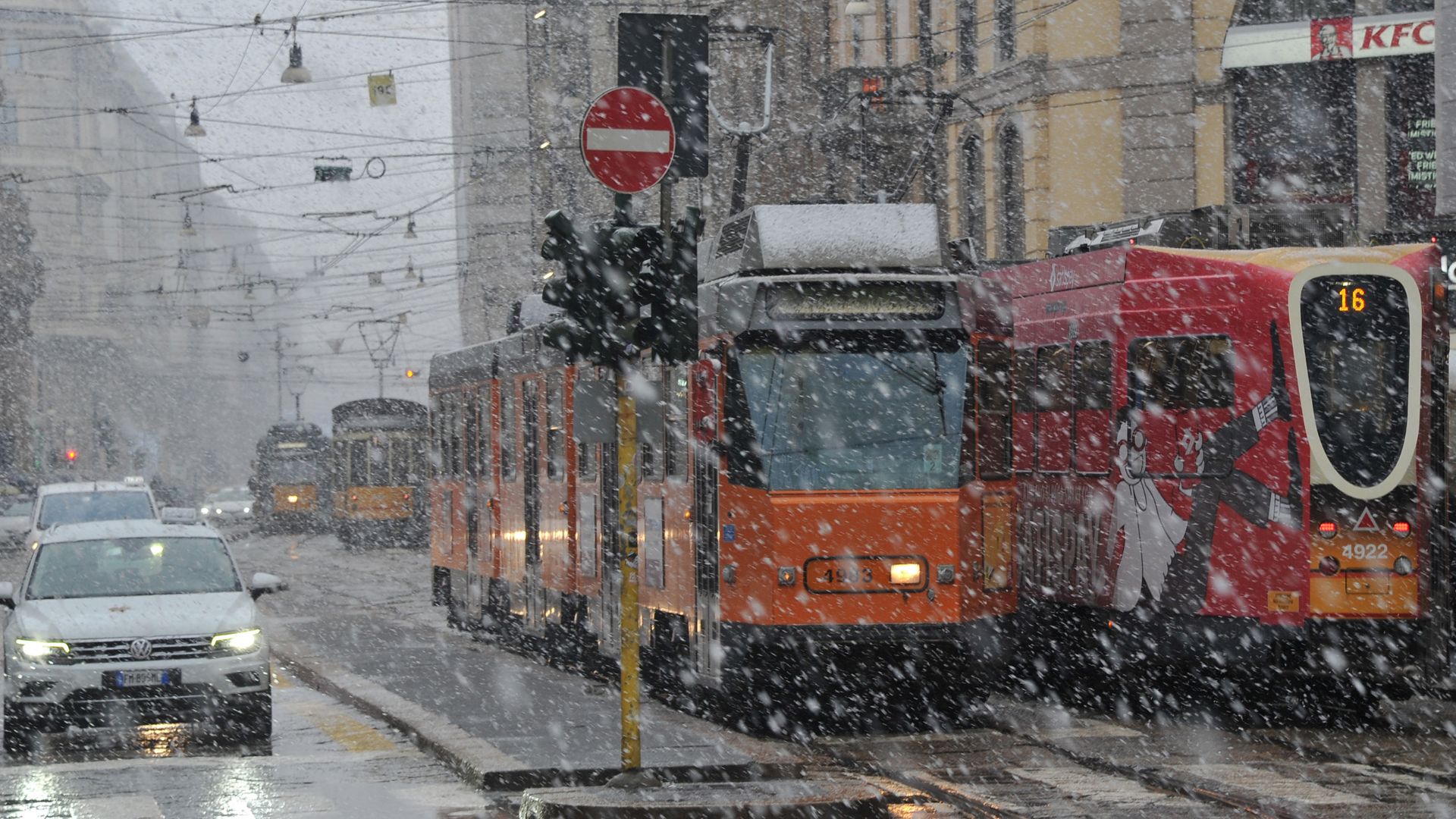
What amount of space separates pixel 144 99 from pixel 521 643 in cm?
13022

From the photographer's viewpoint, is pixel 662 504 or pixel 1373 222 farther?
pixel 1373 222

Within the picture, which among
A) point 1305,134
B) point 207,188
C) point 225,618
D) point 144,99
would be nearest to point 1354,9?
point 1305,134

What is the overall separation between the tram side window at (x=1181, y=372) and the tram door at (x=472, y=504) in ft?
28.2

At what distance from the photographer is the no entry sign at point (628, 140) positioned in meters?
10.3

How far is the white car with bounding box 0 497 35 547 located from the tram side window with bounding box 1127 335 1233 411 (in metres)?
38.2

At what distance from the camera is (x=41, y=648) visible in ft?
43.9

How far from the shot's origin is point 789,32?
42625 mm

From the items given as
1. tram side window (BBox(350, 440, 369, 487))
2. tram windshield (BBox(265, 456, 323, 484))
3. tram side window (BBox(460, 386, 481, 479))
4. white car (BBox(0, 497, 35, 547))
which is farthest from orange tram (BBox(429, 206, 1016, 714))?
tram windshield (BBox(265, 456, 323, 484))

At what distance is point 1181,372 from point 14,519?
4413 cm

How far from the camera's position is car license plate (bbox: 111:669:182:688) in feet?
43.9

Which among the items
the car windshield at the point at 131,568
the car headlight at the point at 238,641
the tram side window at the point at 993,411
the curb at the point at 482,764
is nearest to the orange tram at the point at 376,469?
the curb at the point at 482,764

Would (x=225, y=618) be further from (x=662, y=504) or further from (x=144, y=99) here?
(x=144, y=99)

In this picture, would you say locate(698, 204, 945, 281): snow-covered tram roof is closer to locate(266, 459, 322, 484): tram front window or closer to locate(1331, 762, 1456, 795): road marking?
locate(1331, 762, 1456, 795): road marking

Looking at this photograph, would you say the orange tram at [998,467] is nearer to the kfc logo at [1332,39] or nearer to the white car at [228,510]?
the kfc logo at [1332,39]
